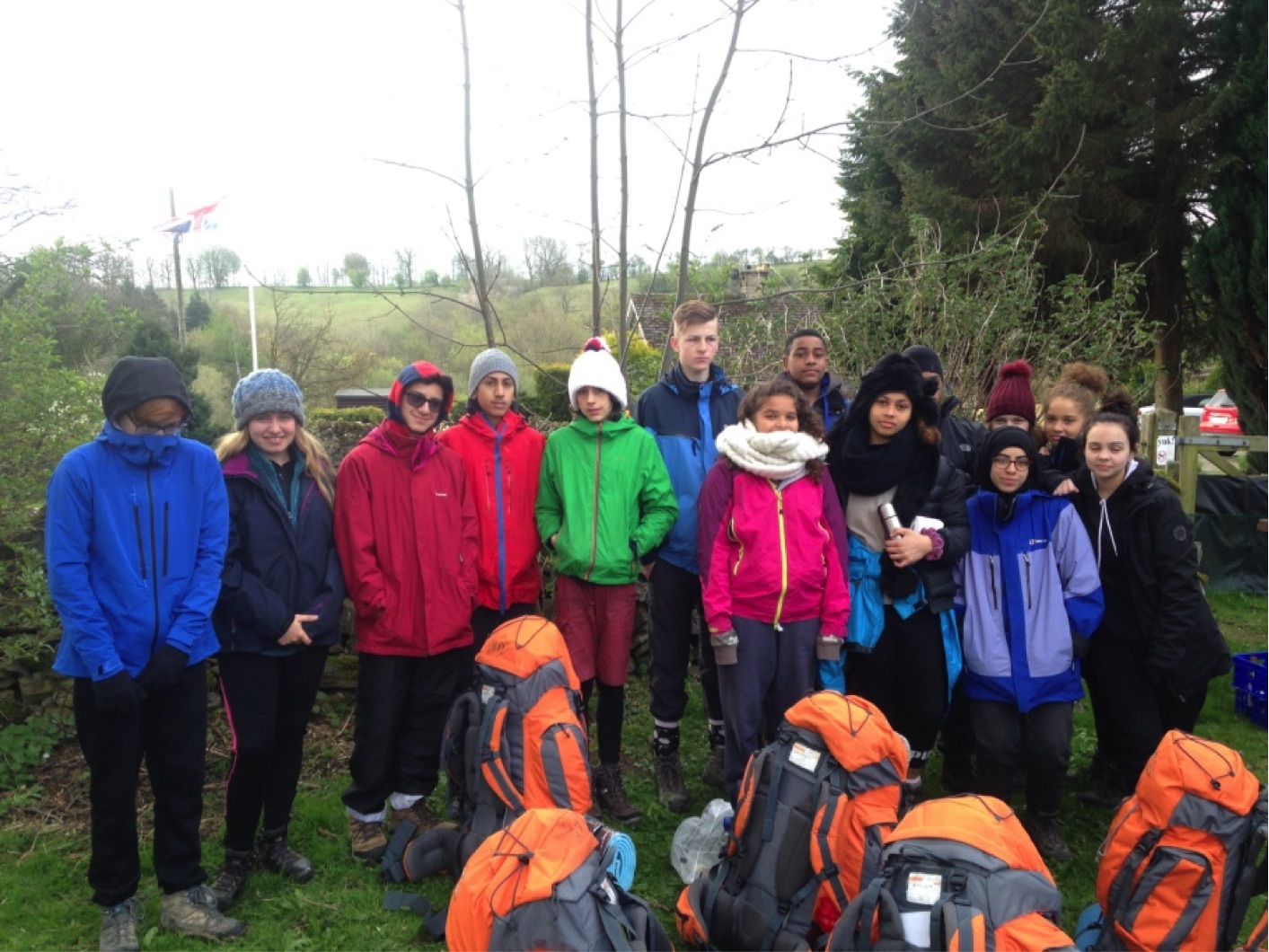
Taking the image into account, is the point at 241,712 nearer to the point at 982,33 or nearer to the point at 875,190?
the point at 982,33

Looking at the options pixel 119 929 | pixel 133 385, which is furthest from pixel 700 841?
pixel 133 385

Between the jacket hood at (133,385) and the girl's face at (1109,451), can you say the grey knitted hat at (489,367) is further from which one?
the girl's face at (1109,451)

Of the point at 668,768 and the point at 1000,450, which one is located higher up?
the point at 1000,450

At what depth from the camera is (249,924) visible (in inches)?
129

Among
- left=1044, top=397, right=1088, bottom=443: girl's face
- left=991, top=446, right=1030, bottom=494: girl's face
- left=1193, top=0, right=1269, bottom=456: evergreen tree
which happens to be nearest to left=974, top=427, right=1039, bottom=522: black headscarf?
left=991, top=446, right=1030, bottom=494: girl's face

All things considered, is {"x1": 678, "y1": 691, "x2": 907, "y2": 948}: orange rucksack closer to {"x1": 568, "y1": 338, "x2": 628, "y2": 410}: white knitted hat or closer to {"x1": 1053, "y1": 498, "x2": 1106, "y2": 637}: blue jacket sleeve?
{"x1": 1053, "y1": 498, "x2": 1106, "y2": 637}: blue jacket sleeve

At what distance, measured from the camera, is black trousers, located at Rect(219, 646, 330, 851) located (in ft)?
10.8

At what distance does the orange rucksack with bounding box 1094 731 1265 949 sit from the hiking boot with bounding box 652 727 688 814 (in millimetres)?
1870

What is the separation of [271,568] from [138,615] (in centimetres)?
50

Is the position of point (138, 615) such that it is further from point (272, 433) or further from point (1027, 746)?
point (1027, 746)

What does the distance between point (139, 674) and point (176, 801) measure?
52cm

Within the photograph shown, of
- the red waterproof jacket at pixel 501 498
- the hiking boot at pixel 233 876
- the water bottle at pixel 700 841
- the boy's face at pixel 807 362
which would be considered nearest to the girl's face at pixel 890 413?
the boy's face at pixel 807 362

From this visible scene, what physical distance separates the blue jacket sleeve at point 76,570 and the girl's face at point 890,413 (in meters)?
2.98

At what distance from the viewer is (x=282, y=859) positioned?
3.60 metres
